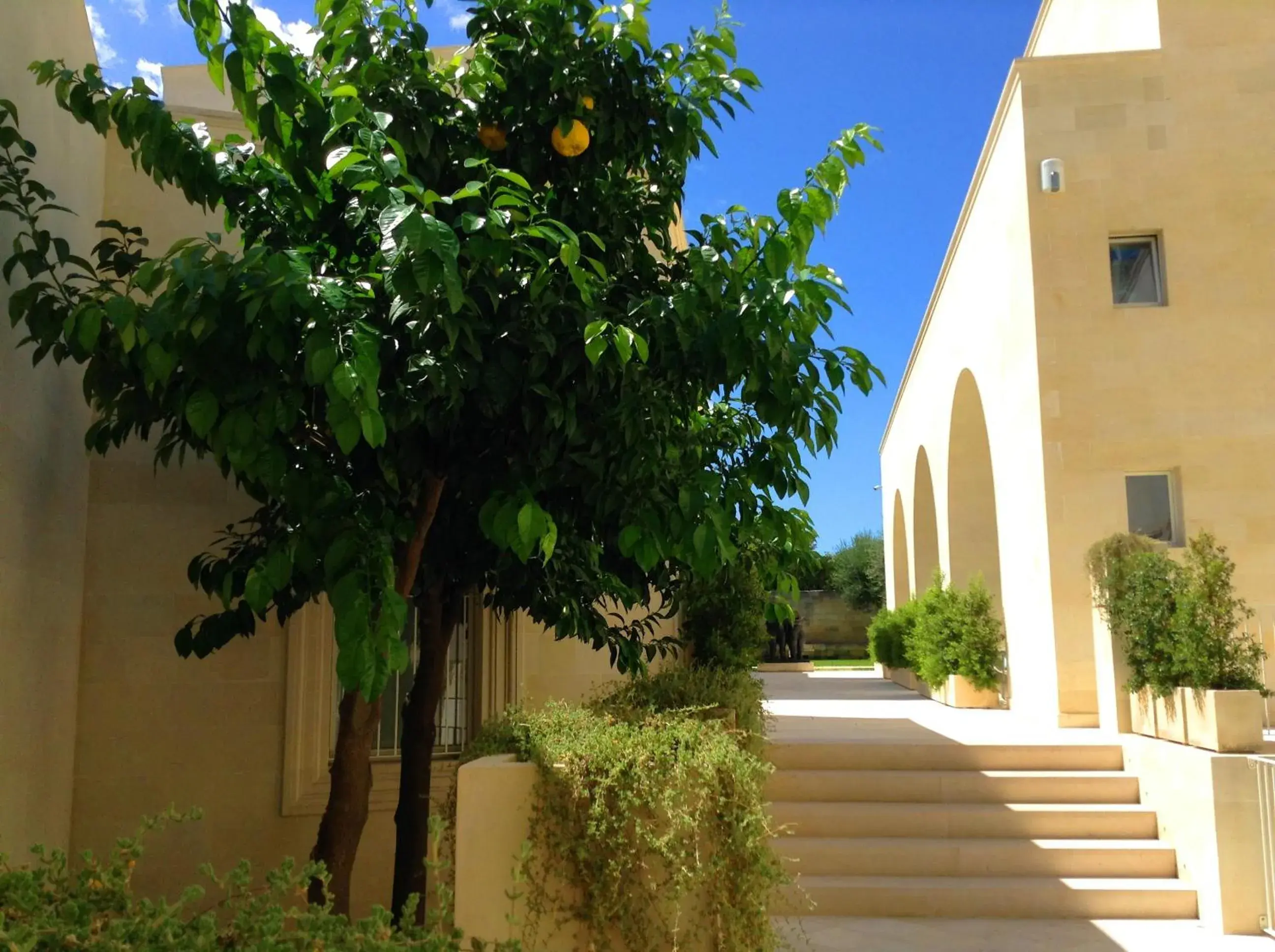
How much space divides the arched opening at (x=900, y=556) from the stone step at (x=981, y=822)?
53.6ft

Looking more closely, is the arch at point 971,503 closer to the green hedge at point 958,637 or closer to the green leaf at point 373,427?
the green hedge at point 958,637

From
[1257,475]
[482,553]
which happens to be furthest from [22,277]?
[1257,475]

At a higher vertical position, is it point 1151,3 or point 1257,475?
point 1151,3

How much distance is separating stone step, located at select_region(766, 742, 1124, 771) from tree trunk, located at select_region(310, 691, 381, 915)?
3.62m

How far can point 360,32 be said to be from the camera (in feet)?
12.4

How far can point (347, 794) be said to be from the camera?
4.40m

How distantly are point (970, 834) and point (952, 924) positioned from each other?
92 cm

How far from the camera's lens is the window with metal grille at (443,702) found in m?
6.72

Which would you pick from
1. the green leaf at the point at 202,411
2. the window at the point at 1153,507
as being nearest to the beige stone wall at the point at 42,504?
the green leaf at the point at 202,411

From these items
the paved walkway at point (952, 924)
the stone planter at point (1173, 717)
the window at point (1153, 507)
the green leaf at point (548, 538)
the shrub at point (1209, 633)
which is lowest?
the paved walkway at point (952, 924)

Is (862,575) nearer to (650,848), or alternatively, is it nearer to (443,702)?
(443,702)

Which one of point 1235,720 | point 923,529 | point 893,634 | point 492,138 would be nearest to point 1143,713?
point 1235,720

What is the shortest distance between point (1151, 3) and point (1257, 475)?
488 centimetres

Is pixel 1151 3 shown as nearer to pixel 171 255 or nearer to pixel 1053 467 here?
pixel 1053 467
